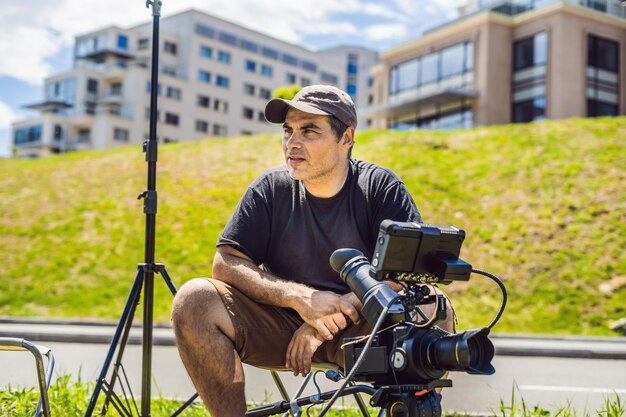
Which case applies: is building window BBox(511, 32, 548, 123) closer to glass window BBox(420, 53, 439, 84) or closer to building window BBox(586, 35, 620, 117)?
building window BBox(586, 35, 620, 117)

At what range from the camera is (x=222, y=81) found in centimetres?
7794

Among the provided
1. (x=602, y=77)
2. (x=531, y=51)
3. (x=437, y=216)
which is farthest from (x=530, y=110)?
(x=437, y=216)

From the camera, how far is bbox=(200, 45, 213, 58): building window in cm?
7512

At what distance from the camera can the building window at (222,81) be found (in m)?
77.5

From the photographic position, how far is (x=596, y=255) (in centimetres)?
1340

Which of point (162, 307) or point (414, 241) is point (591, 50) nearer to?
point (162, 307)

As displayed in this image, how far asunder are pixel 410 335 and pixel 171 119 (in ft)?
238

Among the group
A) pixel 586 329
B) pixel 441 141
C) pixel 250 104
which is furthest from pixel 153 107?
pixel 250 104

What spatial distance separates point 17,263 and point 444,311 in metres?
14.9

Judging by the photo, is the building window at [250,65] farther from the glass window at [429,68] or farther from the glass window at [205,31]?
the glass window at [429,68]

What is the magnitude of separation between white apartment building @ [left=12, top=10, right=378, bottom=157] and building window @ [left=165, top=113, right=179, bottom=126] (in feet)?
0.31

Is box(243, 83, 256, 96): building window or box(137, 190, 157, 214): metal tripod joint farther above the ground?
box(243, 83, 256, 96): building window

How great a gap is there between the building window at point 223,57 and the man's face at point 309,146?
75.6 m

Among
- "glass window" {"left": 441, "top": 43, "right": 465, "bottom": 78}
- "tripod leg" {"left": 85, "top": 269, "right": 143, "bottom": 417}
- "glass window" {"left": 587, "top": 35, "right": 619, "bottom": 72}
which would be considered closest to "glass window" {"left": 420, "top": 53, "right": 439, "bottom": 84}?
"glass window" {"left": 441, "top": 43, "right": 465, "bottom": 78}
